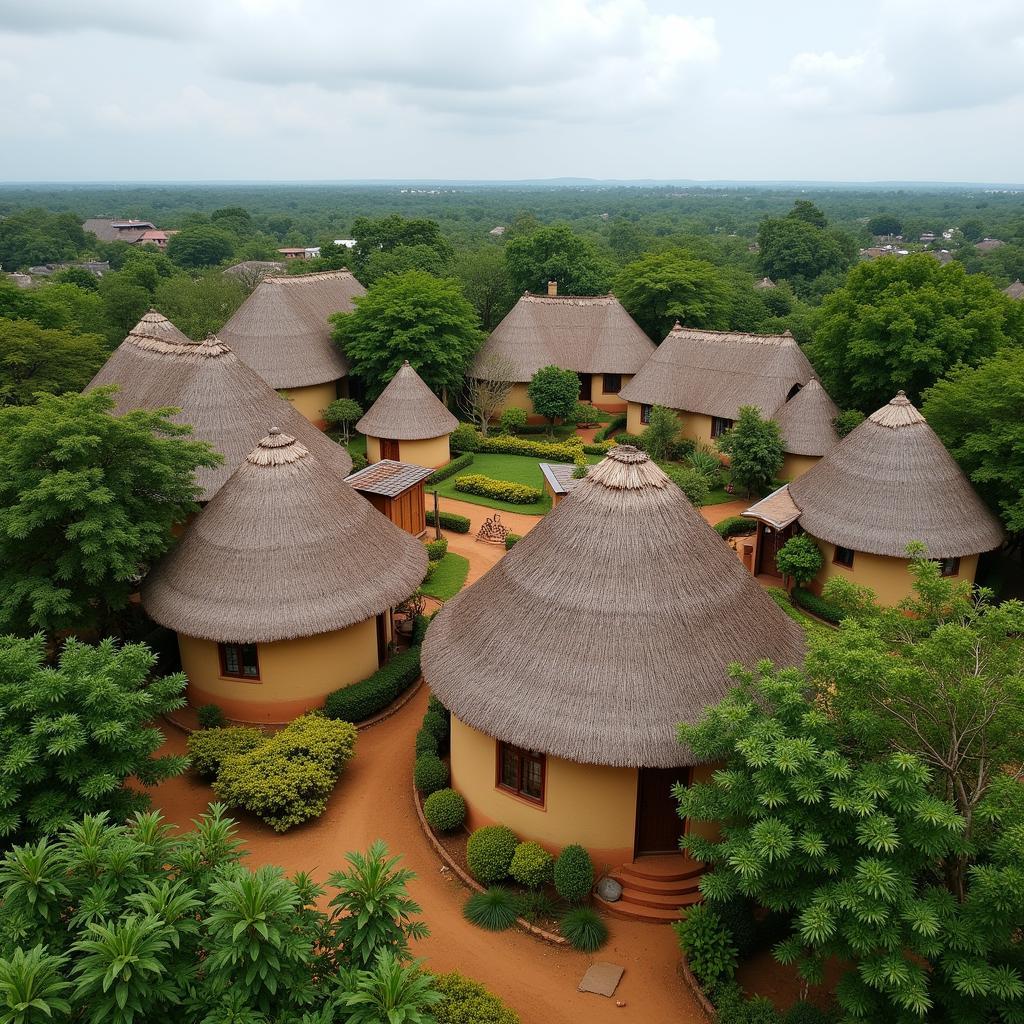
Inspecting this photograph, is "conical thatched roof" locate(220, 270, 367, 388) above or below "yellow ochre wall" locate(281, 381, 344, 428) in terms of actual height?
above

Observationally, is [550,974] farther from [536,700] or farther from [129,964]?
[129,964]

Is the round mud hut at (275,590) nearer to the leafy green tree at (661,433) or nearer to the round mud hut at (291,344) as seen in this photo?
the leafy green tree at (661,433)

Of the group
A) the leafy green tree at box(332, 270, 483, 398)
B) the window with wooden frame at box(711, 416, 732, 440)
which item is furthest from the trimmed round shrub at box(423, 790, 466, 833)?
the leafy green tree at box(332, 270, 483, 398)

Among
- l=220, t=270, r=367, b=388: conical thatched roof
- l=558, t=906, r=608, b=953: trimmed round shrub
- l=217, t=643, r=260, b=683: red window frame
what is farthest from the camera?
l=220, t=270, r=367, b=388: conical thatched roof

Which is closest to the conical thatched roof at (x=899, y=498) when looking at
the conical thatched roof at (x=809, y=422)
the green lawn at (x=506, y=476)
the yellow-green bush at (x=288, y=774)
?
the conical thatched roof at (x=809, y=422)

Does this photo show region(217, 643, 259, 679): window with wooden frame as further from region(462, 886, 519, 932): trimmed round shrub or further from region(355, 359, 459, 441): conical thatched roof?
region(355, 359, 459, 441): conical thatched roof

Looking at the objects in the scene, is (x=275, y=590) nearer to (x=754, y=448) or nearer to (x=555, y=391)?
(x=754, y=448)
